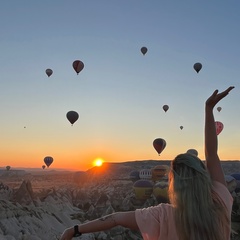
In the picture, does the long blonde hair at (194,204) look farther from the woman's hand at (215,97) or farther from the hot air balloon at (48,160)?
the hot air balloon at (48,160)

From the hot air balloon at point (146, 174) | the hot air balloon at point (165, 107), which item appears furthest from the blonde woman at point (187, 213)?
the hot air balloon at point (146, 174)

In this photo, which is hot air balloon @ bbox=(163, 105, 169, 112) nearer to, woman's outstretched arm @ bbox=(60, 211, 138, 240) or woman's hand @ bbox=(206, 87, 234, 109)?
woman's hand @ bbox=(206, 87, 234, 109)

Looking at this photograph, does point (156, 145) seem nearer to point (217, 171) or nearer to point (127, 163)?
Result: point (217, 171)

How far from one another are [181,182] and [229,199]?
17.6 inches

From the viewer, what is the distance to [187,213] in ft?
6.78

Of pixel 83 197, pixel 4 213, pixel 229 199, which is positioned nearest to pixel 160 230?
pixel 229 199

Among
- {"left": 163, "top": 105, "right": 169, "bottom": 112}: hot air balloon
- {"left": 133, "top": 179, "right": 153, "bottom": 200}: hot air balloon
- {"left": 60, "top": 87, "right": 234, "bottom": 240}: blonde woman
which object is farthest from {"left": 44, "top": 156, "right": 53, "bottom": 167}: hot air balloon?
{"left": 60, "top": 87, "right": 234, "bottom": 240}: blonde woman

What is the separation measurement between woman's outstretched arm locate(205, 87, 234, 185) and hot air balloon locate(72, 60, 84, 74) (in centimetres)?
3336

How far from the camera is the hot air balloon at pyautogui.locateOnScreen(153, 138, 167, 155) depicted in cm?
4234

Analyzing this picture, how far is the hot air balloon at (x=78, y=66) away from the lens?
35.4 meters

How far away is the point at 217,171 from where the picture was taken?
2451mm

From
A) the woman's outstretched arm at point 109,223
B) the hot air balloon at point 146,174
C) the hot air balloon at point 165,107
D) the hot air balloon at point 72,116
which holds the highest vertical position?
the hot air balloon at point 165,107

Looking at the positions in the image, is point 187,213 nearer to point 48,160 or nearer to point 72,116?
point 72,116

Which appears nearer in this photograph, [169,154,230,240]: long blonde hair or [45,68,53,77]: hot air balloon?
[169,154,230,240]: long blonde hair
